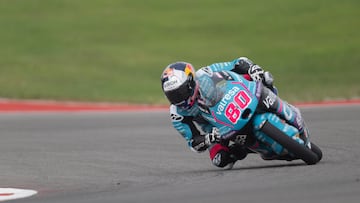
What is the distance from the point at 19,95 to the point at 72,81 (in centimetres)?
505

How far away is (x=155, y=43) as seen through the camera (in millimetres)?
37562

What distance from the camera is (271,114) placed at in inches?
405

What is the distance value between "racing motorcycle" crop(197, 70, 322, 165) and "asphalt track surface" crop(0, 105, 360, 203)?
221mm

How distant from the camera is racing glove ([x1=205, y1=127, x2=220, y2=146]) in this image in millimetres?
10242

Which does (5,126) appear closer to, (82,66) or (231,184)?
(231,184)

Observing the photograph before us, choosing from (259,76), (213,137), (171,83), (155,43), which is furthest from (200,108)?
(155,43)

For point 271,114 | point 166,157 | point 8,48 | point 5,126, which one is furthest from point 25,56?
point 271,114

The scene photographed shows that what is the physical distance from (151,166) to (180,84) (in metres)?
2.14

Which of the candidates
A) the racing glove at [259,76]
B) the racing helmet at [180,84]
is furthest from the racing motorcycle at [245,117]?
the racing glove at [259,76]

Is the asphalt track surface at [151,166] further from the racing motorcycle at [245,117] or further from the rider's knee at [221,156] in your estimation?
the racing motorcycle at [245,117]

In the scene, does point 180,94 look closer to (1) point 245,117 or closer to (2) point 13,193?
(1) point 245,117

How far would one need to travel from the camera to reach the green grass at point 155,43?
28.8 meters

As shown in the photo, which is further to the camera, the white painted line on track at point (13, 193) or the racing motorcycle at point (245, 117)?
the racing motorcycle at point (245, 117)

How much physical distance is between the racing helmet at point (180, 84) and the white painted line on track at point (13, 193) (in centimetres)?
163
